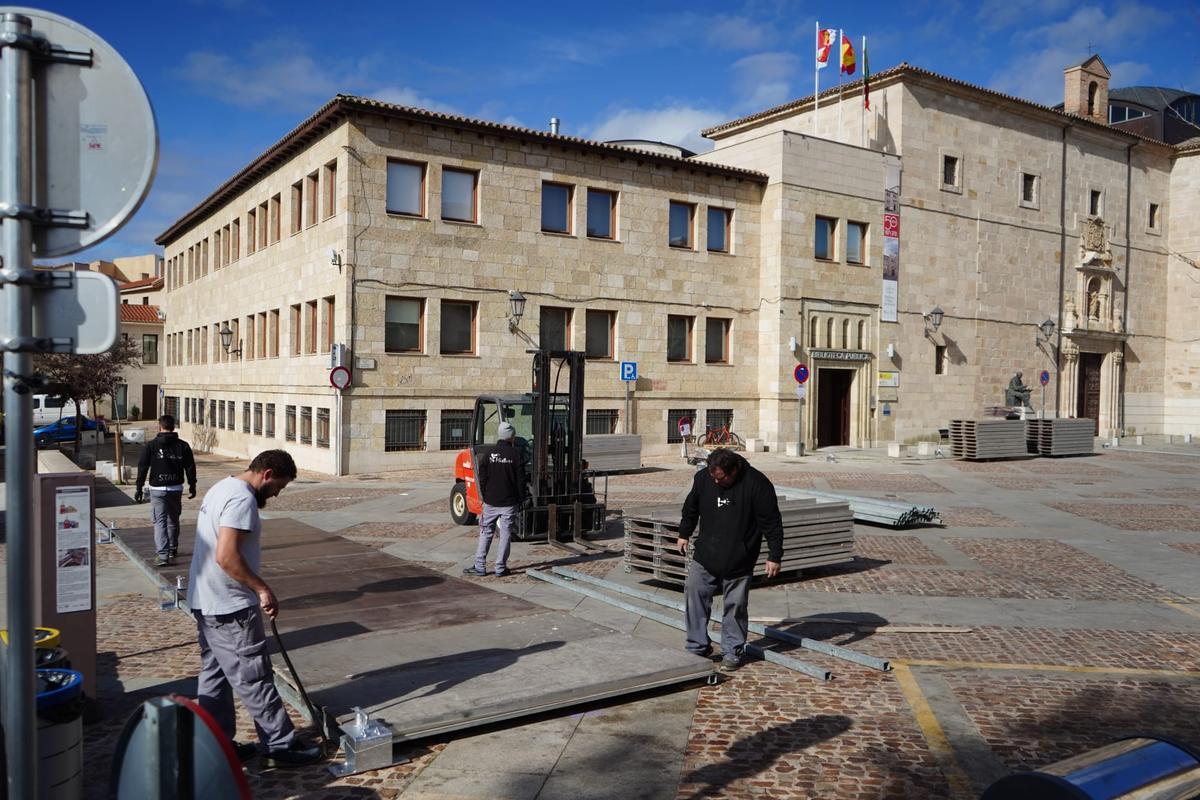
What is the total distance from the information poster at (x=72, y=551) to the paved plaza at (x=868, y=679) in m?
0.78

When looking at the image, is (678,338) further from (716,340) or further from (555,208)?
(555,208)

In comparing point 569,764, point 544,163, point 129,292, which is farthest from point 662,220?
point 129,292

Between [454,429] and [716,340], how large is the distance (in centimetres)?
977

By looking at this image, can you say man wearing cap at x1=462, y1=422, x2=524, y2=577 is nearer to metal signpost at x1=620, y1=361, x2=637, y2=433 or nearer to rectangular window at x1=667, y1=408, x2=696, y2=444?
metal signpost at x1=620, y1=361, x2=637, y2=433

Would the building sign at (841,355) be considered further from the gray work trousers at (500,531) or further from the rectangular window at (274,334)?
the gray work trousers at (500,531)

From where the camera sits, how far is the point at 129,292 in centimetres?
6781

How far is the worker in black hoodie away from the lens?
756 centimetres

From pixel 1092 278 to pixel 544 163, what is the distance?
26578 millimetres

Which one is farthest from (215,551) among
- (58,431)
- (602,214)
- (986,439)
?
(58,431)

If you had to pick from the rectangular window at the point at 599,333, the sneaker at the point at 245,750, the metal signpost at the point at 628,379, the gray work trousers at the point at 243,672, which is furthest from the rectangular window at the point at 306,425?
the gray work trousers at the point at 243,672

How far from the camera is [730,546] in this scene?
7.54m

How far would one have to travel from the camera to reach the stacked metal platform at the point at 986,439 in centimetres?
2917

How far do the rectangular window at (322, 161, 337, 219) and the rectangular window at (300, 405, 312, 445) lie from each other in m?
5.45

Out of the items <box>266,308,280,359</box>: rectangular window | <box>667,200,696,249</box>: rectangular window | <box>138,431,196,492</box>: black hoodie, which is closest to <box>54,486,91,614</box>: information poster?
<box>138,431,196,492</box>: black hoodie
